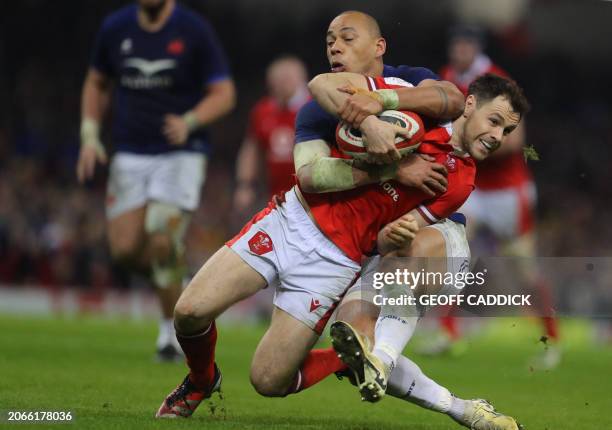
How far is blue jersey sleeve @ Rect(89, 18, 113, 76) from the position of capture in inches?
351

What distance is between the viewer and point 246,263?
5352 millimetres

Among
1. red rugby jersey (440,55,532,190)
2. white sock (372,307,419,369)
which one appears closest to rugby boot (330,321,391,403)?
white sock (372,307,419,369)

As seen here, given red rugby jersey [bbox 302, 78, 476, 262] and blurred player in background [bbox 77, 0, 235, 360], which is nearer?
red rugby jersey [bbox 302, 78, 476, 262]

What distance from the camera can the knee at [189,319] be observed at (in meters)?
5.23

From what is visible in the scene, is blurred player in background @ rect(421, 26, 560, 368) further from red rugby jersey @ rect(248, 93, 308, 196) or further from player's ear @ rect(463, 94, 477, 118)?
player's ear @ rect(463, 94, 477, 118)

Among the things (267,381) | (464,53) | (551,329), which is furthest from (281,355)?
(464,53)

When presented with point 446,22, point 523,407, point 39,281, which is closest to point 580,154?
point 446,22

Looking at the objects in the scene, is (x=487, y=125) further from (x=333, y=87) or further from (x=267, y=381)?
(x=267, y=381)

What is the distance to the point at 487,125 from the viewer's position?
17.2 ft

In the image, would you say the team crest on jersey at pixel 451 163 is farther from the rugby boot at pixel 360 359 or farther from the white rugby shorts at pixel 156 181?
the white rugby shorts at pixel 156 181

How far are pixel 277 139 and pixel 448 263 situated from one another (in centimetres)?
659

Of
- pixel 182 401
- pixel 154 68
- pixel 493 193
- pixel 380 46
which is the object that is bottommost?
pixel 182 401

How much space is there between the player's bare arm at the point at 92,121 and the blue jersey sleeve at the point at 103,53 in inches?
1.8

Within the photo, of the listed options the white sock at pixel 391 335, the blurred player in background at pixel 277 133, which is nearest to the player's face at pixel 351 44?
the white sock at pixel 391 335
